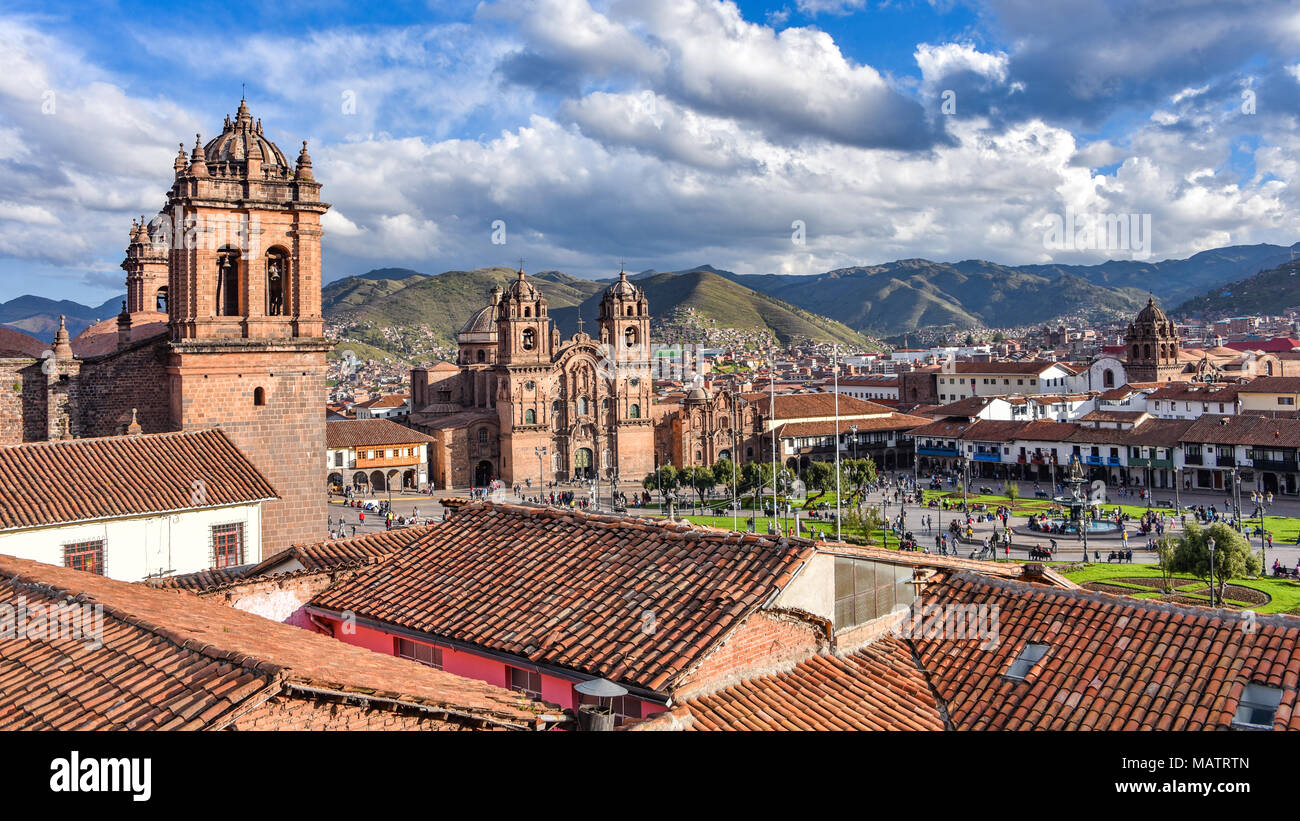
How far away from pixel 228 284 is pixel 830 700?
19227mm

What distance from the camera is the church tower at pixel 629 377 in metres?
69.0

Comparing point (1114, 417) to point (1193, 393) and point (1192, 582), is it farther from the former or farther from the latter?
point (1192, 582)

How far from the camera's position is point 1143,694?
8109 millimetres

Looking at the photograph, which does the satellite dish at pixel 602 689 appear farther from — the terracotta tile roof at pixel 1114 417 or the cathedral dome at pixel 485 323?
the cathedral dome at pixel 485 323

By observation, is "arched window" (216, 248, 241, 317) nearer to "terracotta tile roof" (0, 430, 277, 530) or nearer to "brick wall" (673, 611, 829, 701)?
"terracotta tile roof" (0, 430, 277, 530)

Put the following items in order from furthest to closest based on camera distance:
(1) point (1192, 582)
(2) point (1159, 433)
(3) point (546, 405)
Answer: (3) point (546, 405)
(2) point (1159, 433)
(1) point (1192, 582)

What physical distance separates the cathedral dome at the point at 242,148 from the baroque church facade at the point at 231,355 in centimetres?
5

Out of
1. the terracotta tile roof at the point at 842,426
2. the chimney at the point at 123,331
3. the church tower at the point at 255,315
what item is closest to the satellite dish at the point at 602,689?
the church tower at the point at 255,315

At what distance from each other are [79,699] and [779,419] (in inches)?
2624

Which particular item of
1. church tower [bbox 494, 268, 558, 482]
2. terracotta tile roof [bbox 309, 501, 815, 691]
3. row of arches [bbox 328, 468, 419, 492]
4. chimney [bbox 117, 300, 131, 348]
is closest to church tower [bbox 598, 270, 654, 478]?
church tower [bbox 494, 268, 558, 482]

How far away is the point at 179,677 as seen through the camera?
6.08 m

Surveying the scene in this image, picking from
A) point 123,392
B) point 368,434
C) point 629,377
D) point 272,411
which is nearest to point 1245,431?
point 629,377

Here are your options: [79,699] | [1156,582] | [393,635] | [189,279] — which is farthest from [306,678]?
[1156,582]
